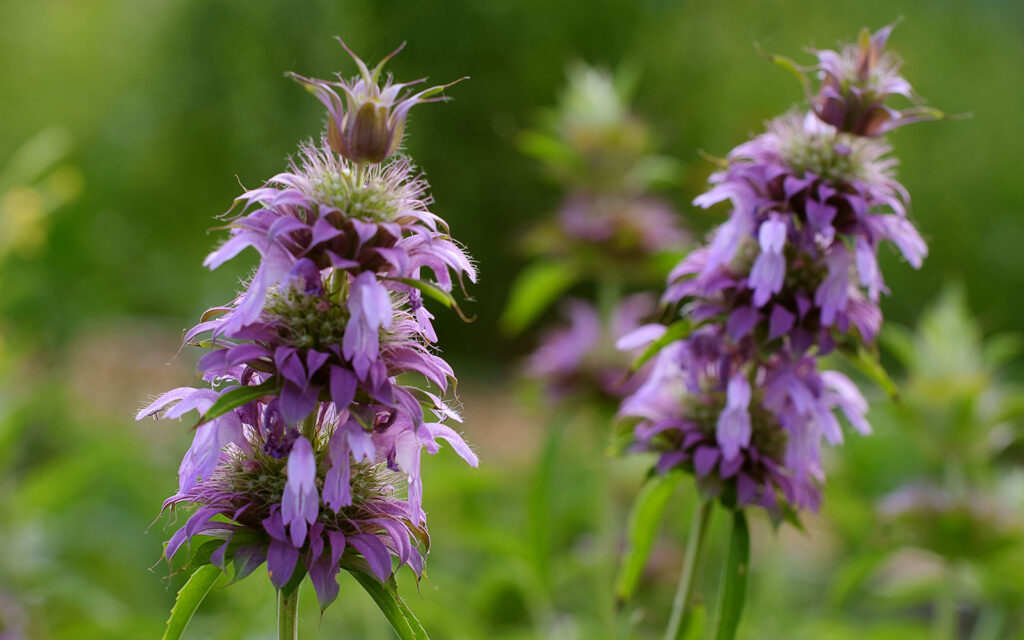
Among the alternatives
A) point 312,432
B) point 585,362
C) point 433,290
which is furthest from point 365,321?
point 585,362

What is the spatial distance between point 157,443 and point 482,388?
2.80 m

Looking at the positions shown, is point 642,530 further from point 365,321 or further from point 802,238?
point 365,321

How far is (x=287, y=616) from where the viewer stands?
951 millimetres

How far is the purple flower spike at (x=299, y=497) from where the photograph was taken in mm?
885

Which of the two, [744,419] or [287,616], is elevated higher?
[744,419]

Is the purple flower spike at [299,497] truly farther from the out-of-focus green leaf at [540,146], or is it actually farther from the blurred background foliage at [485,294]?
the out-of-focus green leaf at [540,146]

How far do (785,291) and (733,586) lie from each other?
0.42 m

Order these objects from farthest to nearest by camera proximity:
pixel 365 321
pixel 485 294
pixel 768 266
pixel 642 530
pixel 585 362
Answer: pixel 485 294
pixel 585 362
pixel 642 530
pixel 768 266
pixel 365 321

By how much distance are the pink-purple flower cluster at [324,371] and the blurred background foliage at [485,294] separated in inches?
26.3

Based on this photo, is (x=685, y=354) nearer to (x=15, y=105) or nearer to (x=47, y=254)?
(x=47, y=254)

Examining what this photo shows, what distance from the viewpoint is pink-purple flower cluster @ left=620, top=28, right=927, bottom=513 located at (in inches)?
49.2

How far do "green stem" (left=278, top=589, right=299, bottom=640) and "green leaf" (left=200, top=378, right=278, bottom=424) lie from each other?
21 centimetres

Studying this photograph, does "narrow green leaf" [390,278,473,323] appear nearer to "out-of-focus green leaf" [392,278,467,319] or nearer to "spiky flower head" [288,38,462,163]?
"out-of-focus green leaf" [392,278,467,319]

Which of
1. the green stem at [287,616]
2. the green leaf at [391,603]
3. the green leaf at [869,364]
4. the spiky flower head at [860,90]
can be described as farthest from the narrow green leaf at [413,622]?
the spiky flower head at [860,90]
